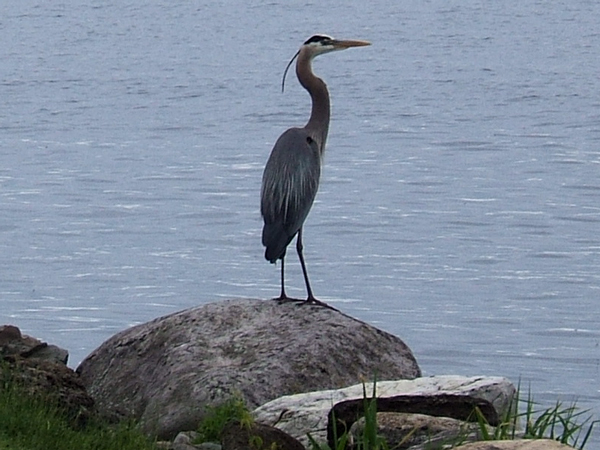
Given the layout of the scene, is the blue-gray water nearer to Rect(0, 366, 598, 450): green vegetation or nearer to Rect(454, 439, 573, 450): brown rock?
Rect(0, 366, 598, 450): green vegetation

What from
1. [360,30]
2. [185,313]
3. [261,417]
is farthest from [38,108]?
[261,417]

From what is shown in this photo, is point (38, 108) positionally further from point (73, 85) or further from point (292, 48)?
point (292, 48)

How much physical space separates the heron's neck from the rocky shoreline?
4.89 ft

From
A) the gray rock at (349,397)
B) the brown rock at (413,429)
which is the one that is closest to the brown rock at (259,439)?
the brown rock at (413,429)

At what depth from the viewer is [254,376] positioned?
716 cm

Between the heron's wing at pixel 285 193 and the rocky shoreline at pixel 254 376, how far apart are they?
2.31 ft

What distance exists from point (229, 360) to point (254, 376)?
0.82ft

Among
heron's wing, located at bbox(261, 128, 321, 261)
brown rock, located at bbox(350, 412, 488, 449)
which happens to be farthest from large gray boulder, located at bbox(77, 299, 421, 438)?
brown rock, located at bbox(350, 412, 488, 449)

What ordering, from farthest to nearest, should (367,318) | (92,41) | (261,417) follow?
1. (92,41)
2. (367,318)
3. (261,417)

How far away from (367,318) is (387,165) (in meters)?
6.14

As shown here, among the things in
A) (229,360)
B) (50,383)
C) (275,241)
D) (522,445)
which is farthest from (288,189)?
(522,445)

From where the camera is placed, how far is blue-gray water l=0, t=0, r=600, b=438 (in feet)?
36.7

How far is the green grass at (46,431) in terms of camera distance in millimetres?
5383

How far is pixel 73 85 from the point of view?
933 inches
